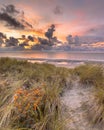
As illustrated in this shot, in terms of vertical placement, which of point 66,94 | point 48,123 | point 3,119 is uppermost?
point 3,119

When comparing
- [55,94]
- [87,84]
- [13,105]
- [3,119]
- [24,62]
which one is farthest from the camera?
[24,62]

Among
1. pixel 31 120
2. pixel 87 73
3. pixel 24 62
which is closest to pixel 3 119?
pixel 31 120

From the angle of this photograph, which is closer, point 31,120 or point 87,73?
point 31,120

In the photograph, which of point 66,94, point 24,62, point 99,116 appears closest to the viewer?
point 99,116

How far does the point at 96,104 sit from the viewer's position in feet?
12.9

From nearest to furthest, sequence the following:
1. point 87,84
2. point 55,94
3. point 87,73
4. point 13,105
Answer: point 13,105 < point 55,94 < point 87,84 < point 87,73

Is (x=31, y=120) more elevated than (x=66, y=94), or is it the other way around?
(x=31, y=120)

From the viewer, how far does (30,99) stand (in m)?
3.35

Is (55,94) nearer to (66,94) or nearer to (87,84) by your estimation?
(66,94)

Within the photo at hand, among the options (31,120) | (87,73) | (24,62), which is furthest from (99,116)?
(24,62)

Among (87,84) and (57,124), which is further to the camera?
(87,84)

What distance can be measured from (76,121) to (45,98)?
29.0 inches

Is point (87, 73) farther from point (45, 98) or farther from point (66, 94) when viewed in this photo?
point (45, 98)

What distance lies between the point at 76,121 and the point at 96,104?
0.56 meters
